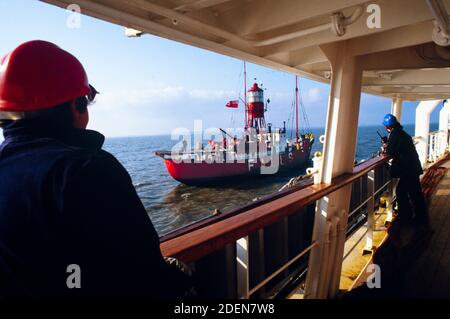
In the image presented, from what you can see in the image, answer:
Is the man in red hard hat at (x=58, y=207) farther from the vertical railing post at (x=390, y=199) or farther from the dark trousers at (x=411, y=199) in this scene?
the vertical railing post at (x=390, y=199)

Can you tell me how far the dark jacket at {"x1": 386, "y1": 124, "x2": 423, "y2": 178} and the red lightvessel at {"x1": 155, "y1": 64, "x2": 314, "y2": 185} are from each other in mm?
17794

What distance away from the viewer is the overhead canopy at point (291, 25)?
1595 mm

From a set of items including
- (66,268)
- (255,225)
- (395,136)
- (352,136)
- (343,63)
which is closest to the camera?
(66,268)

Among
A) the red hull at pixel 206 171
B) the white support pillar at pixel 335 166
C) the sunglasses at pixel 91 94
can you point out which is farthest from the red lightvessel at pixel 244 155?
the sunglasses at pixel 91 94

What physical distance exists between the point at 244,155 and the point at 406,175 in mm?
19600

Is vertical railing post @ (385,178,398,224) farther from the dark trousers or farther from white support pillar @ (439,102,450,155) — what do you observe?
white support pillar @ (439,102,450,155)

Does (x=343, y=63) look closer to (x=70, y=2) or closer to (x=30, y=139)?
(x=70, y=2)

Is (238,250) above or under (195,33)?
under

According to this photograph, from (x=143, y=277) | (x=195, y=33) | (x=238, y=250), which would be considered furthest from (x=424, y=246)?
(x=143, y=277)

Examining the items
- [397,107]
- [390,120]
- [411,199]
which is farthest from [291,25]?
[397,107]

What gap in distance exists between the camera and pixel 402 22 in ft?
6.68

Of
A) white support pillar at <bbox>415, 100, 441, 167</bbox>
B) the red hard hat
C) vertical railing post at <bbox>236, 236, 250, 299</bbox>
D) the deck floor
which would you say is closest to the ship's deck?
the deck floor
